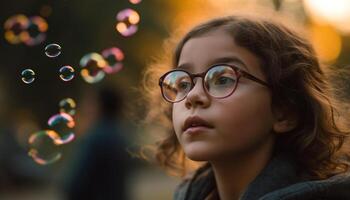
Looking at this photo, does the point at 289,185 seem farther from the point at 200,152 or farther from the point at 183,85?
the point at 183,85

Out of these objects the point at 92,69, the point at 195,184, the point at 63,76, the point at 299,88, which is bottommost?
the point at 195,184

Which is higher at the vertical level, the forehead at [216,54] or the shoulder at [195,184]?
the forehead at [216,54]

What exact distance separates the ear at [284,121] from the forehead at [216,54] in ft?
0.65

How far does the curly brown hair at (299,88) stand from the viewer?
2666 millimetres

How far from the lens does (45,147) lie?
13.9ft

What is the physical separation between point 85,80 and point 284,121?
2.11 m

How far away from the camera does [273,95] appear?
8.73 ft

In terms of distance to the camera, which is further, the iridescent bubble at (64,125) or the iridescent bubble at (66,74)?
the iridescent bubble at (64,125)

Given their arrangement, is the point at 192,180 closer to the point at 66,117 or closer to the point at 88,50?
the point at 66,117

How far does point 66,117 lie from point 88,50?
9328 millimetres

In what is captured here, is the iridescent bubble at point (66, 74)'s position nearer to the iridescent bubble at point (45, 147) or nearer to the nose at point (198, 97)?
the iridescent bubble at point (45, 147)

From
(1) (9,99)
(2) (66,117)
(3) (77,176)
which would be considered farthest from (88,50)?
(2) (66,117)

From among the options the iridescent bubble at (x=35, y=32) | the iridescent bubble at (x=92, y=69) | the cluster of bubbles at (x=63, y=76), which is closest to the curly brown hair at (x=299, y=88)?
the cluster of bubbles at (x=63, y=76)

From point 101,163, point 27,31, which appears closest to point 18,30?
point 27,31
